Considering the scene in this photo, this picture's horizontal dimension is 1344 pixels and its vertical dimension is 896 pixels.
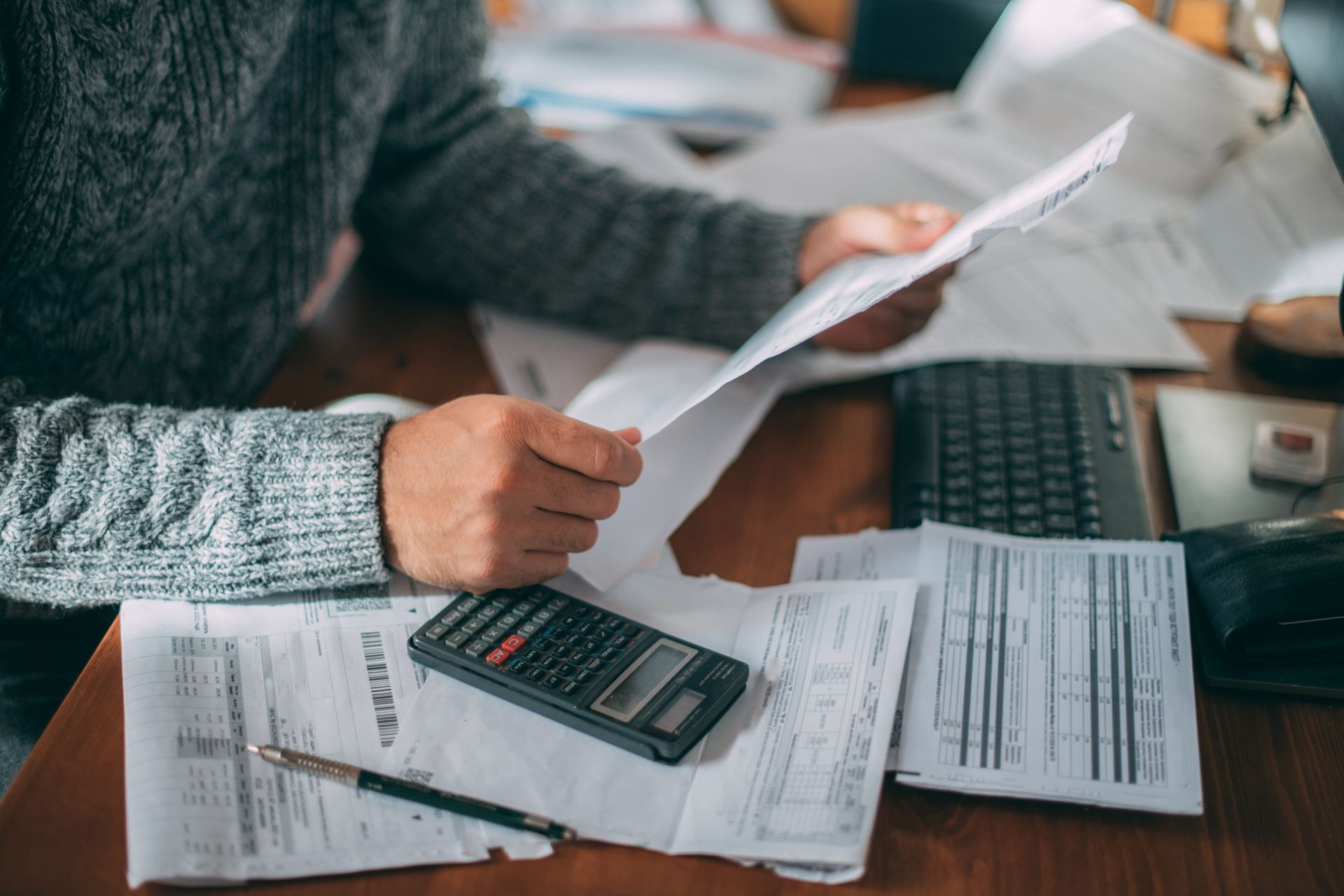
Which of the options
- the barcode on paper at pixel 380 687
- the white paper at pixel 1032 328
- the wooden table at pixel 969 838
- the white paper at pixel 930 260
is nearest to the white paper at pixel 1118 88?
the white paper at pixel 1032 328

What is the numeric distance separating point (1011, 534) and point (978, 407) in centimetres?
14

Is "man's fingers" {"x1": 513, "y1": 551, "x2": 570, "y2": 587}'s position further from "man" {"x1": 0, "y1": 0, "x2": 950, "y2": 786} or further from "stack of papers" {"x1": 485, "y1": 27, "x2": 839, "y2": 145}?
"stack of papers" {"x1": 485, "y1": 27, "x2": 839, "y2": 145}

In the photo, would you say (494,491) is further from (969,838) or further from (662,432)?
(969,838)

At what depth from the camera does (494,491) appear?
539 mm

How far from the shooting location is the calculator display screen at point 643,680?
19.6 inches

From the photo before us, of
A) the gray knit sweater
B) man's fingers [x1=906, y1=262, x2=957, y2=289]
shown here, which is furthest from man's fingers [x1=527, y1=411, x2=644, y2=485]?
man's fingers [x1=906, y1=262, x2=957, y2=289]

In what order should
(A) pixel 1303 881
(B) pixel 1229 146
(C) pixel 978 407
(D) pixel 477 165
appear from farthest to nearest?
1. (B) pixel 1229 146
2. (D) pixel 477 165
3. (C) pixel 978 407
4. (A) pixel 1303 881

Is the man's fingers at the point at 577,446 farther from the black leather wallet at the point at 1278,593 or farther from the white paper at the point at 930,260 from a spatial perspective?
the black leather wallet at the point at 1278,593

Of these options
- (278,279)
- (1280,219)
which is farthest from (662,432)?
(1280,219)

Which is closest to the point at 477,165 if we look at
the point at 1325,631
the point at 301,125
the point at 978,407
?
the point at 301,125

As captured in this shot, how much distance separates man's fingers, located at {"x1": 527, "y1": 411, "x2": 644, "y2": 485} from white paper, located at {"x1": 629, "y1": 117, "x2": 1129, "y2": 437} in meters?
0.04

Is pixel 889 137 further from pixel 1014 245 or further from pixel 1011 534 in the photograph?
pixel 1011 534

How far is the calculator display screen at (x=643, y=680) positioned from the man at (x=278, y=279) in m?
0.08

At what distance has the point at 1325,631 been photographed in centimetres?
53
